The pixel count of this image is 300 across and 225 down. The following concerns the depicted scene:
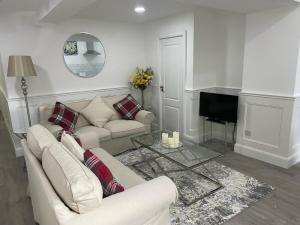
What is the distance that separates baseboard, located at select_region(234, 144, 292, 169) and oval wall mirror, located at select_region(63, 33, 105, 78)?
9.71 ft

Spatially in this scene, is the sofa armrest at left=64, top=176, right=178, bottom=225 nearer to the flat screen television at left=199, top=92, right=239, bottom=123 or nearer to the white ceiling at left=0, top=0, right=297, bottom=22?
the white ceiling at left=0, top=0, right=297, bottom=22

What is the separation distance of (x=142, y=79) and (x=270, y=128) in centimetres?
254

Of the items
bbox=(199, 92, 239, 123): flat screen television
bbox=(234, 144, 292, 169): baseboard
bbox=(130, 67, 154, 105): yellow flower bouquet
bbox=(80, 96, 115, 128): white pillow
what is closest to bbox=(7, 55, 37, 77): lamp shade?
bbox=(80, 96, 115, 128): white pillow

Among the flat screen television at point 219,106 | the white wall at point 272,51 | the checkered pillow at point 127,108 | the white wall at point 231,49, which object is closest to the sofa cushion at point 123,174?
the checkered pillow at point 127,108

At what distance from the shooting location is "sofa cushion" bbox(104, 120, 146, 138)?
3725 millimetres

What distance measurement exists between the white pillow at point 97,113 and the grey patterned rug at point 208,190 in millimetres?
874

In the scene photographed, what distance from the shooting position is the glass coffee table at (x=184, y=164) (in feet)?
8.25

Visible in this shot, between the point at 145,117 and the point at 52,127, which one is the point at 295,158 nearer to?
the point at 145,117

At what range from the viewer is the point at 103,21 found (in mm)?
4328

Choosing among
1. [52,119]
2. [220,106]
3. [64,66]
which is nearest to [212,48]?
[220,106]

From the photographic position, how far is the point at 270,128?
3.29m

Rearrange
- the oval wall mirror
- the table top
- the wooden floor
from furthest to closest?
the oval wall mirror, the table top, the wooden floor

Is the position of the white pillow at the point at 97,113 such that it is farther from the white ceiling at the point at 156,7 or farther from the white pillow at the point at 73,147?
the white pillow at the point at 73,147

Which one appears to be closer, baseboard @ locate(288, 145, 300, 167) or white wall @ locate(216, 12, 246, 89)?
baseboard @ locate(288, 145, 300, 167)
